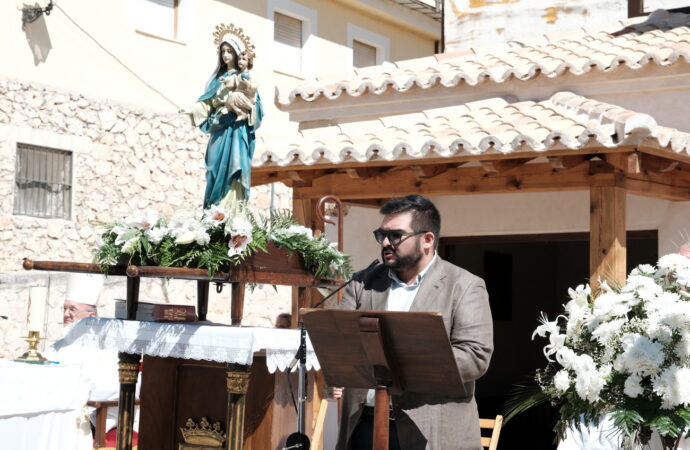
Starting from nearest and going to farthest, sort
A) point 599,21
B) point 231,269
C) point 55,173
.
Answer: point 231,269
point 599,21
point 55,173

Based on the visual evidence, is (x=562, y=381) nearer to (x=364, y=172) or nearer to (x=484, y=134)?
(x=484, y=134)

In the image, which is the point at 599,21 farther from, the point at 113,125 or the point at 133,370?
the point at 133,370

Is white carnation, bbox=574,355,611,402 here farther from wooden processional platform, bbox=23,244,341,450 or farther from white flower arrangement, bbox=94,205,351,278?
white flower arrangement, bbox=94,205,351,278

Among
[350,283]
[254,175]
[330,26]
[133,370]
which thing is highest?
[330,26]

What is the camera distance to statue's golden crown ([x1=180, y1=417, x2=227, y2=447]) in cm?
591

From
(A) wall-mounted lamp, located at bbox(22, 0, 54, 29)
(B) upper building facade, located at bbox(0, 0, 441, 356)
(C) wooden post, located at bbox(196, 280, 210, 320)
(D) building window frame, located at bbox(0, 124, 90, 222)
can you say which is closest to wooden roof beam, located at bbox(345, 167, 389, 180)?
(C) wooden post, located at bbox(196, 280, 210, 320)

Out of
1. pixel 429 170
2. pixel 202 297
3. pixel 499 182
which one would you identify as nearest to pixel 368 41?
pixel 429 170

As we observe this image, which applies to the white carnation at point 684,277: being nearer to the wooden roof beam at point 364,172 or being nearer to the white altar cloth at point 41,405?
the white altar cloth at point 41,405

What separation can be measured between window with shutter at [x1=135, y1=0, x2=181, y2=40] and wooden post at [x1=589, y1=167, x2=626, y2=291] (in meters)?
8.97

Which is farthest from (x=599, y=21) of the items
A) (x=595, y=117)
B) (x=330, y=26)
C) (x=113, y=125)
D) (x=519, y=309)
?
(x=330, y=26)

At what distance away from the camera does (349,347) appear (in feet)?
13.7

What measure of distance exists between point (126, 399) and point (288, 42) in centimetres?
1345

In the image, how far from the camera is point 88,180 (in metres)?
14.1

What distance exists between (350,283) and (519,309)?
392 inches
